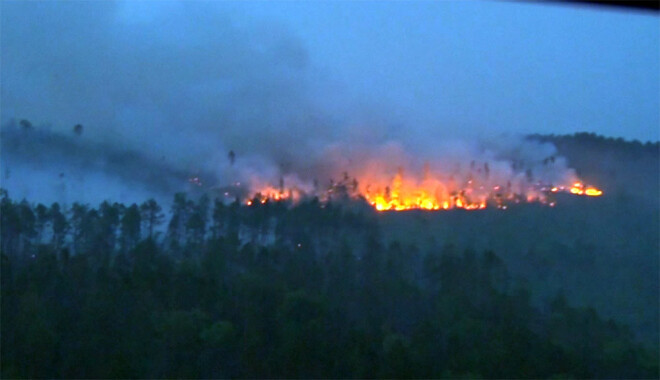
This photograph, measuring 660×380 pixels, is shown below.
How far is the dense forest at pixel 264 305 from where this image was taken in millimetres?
7238

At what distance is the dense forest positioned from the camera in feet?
23.7

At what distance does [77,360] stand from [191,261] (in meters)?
2.23

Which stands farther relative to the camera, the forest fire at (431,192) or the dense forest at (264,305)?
the forest fire at (431,192)

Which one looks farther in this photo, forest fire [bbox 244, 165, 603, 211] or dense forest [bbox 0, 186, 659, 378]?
forest fire [bbox 244, 165, 603, 211]

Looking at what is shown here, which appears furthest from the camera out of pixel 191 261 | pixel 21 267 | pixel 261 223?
pixel 261 223

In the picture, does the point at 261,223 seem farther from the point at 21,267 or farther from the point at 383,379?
the point at 383,379

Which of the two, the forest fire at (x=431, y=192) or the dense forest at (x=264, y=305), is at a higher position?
the forest fire at (x=431, y=192)

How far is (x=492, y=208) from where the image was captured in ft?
42.8

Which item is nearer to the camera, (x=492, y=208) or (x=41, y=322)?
(x=41, y=322)

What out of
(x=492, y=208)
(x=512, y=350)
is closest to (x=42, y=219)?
(x=512, y=350)

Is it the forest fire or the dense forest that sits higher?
the forest fire

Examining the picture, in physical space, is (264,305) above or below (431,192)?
below

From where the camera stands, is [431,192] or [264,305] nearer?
[264,305]

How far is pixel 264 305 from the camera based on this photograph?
8.25 meters
